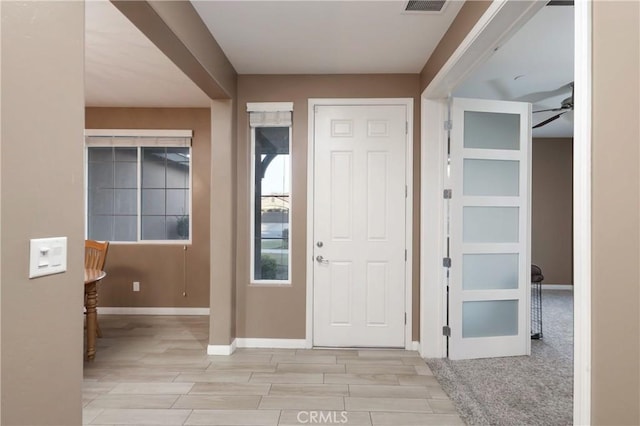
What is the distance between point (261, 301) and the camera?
3.46 m

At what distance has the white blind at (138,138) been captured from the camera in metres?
4.51

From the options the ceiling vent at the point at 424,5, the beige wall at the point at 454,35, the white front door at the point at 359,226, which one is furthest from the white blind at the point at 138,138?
the ceiling vent at the point at 424,5

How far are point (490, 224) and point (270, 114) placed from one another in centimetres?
234

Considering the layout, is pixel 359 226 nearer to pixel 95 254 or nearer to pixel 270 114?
pixel 270 114

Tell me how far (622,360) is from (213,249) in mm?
2970

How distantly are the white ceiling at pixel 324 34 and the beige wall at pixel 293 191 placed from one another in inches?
4.2

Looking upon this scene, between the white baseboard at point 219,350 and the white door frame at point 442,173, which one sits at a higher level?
the white door frame at point 442,173

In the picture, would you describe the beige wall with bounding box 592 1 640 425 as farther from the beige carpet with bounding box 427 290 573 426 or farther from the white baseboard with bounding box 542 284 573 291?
the white baseboard with bounding box 542 284 573 291

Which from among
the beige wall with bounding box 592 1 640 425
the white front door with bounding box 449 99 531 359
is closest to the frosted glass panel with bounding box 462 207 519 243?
the white front door with bounding box 449 99 531 359

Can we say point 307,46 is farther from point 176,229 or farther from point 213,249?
point 176,229

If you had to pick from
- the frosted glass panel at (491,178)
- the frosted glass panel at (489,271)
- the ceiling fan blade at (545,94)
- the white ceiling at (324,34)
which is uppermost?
the ceiling fan blade at (545,94)

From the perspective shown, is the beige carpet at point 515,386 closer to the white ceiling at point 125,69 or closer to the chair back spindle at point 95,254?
the chair back spindle at point 95,254

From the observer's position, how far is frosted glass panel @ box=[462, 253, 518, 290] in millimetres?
3182

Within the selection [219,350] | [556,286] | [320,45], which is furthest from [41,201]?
[556,286]
